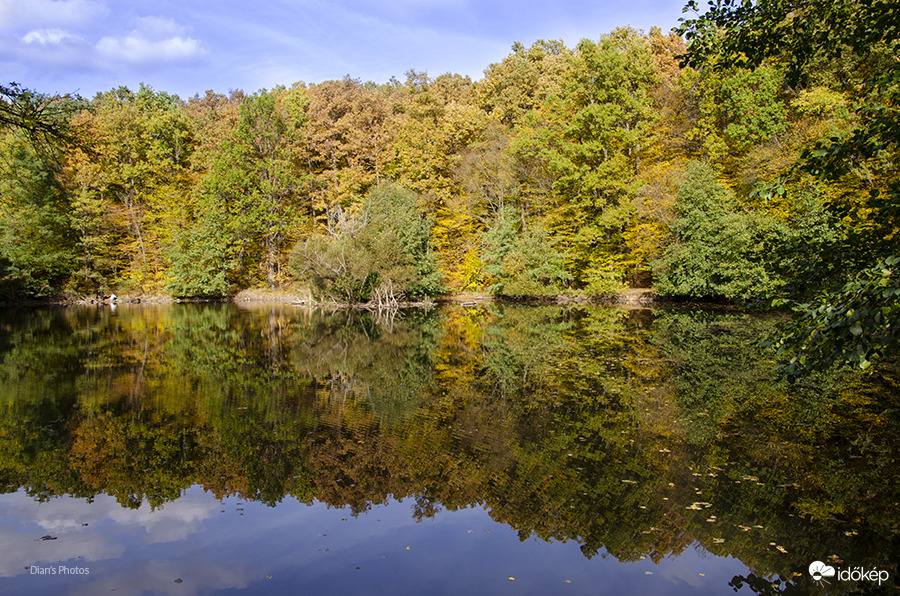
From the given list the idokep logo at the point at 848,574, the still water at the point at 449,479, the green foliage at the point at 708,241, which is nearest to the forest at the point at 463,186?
the green foliage at the point at 708,241

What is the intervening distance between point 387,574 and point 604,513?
2539 mm

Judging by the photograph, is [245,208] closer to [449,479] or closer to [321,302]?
[321,302]

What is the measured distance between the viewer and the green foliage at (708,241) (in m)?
28.7

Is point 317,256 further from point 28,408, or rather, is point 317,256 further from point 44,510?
point 44,510

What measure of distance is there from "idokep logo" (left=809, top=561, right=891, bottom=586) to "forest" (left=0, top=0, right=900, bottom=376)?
1335 cm

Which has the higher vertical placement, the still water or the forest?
the forest

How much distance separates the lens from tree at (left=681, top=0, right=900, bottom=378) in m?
3.90

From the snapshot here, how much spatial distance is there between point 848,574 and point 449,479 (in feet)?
14.2

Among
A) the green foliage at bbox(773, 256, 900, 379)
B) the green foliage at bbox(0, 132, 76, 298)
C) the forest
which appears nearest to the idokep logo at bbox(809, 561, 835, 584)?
the green foliage at bbox(773, 256, 900, 379)

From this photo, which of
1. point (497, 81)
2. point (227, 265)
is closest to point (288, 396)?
point (227, 265)

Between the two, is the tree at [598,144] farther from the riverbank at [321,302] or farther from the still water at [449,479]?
the still water at [449,479]

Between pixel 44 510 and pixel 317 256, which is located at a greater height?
pixel 317 256

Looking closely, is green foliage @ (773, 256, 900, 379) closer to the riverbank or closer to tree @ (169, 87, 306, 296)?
the riverbank

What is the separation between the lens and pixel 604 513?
21.5ft
